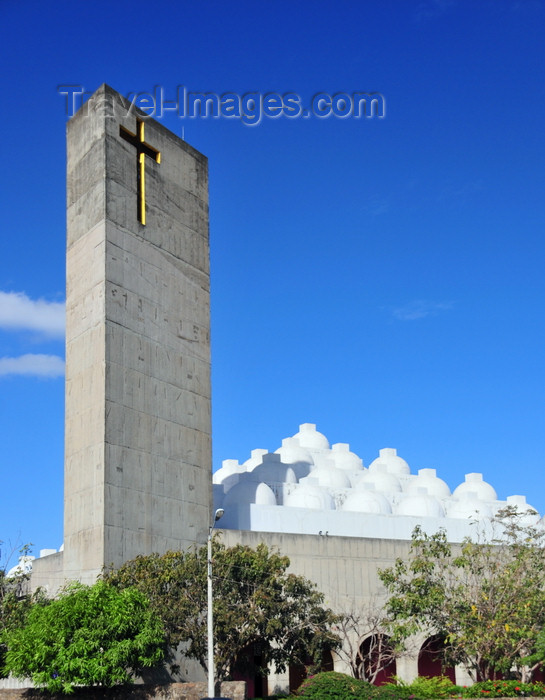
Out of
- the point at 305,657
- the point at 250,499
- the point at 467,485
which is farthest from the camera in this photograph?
the point at 467,485

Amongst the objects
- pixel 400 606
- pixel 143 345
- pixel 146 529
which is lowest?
pixel 400 606

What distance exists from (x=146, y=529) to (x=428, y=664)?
57.5 ft

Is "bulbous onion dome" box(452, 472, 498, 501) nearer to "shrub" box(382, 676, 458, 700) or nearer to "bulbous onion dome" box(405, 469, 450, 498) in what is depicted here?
"bulbous onion dome" box(405, 469, 450, 498)

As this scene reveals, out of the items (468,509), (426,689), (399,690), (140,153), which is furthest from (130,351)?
(468,509)

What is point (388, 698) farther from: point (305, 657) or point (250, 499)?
point (250, 499)

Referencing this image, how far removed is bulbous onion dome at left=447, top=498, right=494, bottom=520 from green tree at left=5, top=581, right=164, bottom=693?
1206 inches

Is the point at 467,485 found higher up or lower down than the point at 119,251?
lower down

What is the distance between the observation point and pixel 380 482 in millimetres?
55812

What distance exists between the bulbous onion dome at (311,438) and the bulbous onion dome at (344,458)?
2.58ft

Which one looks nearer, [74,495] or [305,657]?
[305,657]

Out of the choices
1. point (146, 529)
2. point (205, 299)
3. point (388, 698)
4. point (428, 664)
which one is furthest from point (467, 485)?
point (388, 698)

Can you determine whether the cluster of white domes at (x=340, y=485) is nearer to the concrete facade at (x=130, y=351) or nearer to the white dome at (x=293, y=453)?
the white dome at (x=293, y=453)

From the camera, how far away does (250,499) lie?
44.3 m

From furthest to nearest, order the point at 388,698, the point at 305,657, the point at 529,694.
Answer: the point at 305,657 < the point at 529,694 < the point at 388,698
